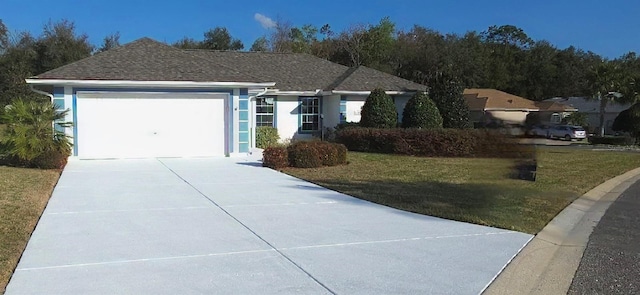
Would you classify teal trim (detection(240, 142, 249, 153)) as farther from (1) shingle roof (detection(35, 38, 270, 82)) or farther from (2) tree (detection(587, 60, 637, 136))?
(2) tree (detection(587, 60, 637, 136))

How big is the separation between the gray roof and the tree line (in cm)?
2006

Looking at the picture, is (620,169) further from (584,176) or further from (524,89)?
(524,89)

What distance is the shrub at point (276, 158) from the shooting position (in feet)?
51.5

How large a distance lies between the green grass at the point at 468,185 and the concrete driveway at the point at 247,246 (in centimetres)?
77

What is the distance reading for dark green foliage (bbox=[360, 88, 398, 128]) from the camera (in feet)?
72.6

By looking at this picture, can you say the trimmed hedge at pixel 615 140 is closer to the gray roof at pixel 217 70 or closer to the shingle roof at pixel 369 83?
the shingle roof at pixel 369 83

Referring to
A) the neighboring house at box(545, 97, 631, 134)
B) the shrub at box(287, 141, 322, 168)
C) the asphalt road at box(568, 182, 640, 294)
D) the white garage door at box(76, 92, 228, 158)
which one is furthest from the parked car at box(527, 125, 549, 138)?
the neighboring house at box(545, 97, 631, 134)

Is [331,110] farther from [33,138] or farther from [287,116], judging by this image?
[33,138]

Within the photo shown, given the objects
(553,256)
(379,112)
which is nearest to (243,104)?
(379,112)

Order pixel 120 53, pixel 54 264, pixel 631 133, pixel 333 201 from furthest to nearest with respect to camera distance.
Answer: pixel 631 133 < pixel 120 53 < pixel 333 201 < pixel 54 264

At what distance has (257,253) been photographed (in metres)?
6.28

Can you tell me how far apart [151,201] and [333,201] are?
3.22m

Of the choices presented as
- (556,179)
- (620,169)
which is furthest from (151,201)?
(620,169)

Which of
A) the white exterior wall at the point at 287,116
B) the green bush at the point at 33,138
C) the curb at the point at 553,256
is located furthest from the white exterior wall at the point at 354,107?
the curb at the point at 553,256
